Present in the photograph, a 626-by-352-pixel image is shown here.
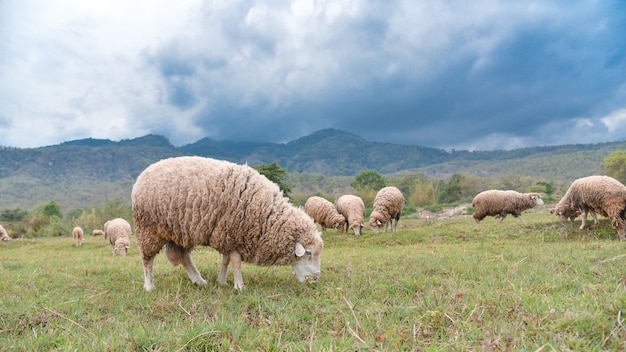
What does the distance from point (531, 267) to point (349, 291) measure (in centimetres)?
370

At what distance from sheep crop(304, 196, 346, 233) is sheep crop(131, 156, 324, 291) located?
43.1 ft

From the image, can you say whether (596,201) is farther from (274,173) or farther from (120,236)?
(274,173)

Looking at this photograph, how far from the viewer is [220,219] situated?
6.71m

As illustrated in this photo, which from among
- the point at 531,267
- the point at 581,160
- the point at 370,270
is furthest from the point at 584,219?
the point at 581,160

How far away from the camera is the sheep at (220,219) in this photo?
6699 millimetres

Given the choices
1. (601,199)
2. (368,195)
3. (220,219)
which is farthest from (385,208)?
(368,195)

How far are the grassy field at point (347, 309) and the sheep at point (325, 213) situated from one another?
11480mm

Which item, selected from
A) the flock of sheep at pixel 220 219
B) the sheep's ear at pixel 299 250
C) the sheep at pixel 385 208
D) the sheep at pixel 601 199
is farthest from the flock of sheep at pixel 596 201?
the sheep's ear at pixel 299 250

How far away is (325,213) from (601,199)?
41.2ft

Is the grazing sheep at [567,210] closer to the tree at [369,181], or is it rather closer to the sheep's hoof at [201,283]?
the sheep's hoof at [201,283]

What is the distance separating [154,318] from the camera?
4539mm

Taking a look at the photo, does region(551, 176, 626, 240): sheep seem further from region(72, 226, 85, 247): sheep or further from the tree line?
region(72, 226, 85, 247): sheep

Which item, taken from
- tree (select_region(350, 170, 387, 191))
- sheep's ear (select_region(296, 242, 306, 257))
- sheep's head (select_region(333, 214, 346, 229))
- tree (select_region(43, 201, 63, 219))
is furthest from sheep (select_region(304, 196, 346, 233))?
tree (select_region(43, 201, 63, 219))

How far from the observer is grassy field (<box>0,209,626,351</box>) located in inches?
111
